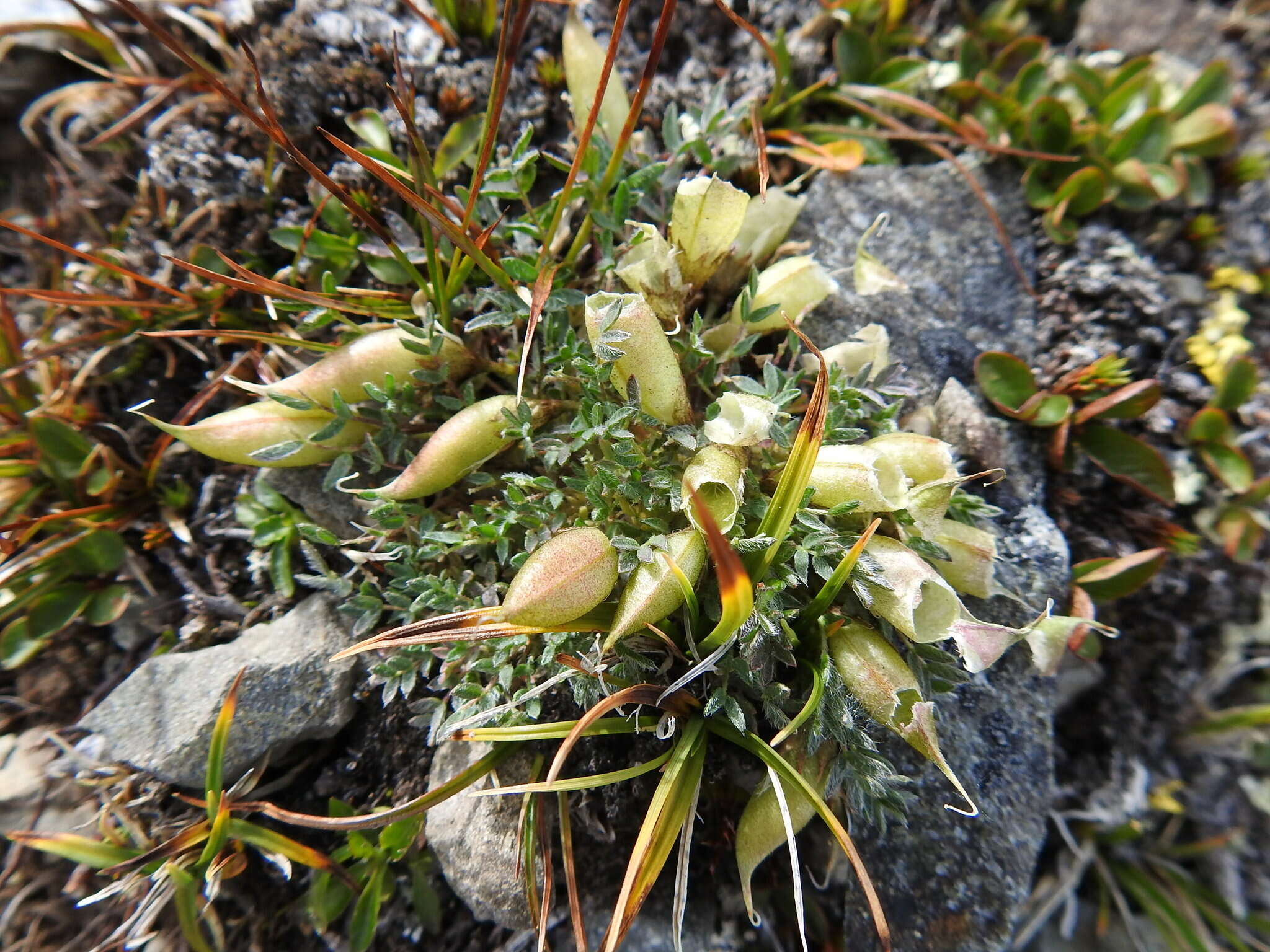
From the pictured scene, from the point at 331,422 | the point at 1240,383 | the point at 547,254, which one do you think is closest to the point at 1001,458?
the point at 1240,383

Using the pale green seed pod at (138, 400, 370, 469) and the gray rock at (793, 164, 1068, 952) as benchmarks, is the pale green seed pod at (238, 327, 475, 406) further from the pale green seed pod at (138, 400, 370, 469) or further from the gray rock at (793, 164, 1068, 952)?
the gray rock at (793, 164, 1068, 952)

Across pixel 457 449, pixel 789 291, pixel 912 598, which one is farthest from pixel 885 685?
pixel 457 449

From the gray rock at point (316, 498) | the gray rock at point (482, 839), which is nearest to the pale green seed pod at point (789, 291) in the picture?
the gray rock at point (316, 498)

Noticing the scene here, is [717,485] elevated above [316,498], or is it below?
above

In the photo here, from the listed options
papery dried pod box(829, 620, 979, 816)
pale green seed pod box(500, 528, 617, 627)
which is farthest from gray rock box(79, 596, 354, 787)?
papery dried pod box(829, 620, 979, 816)

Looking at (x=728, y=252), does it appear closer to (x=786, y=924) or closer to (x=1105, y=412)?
(x=1105, y=412)

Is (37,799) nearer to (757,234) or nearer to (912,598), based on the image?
(912,598)
